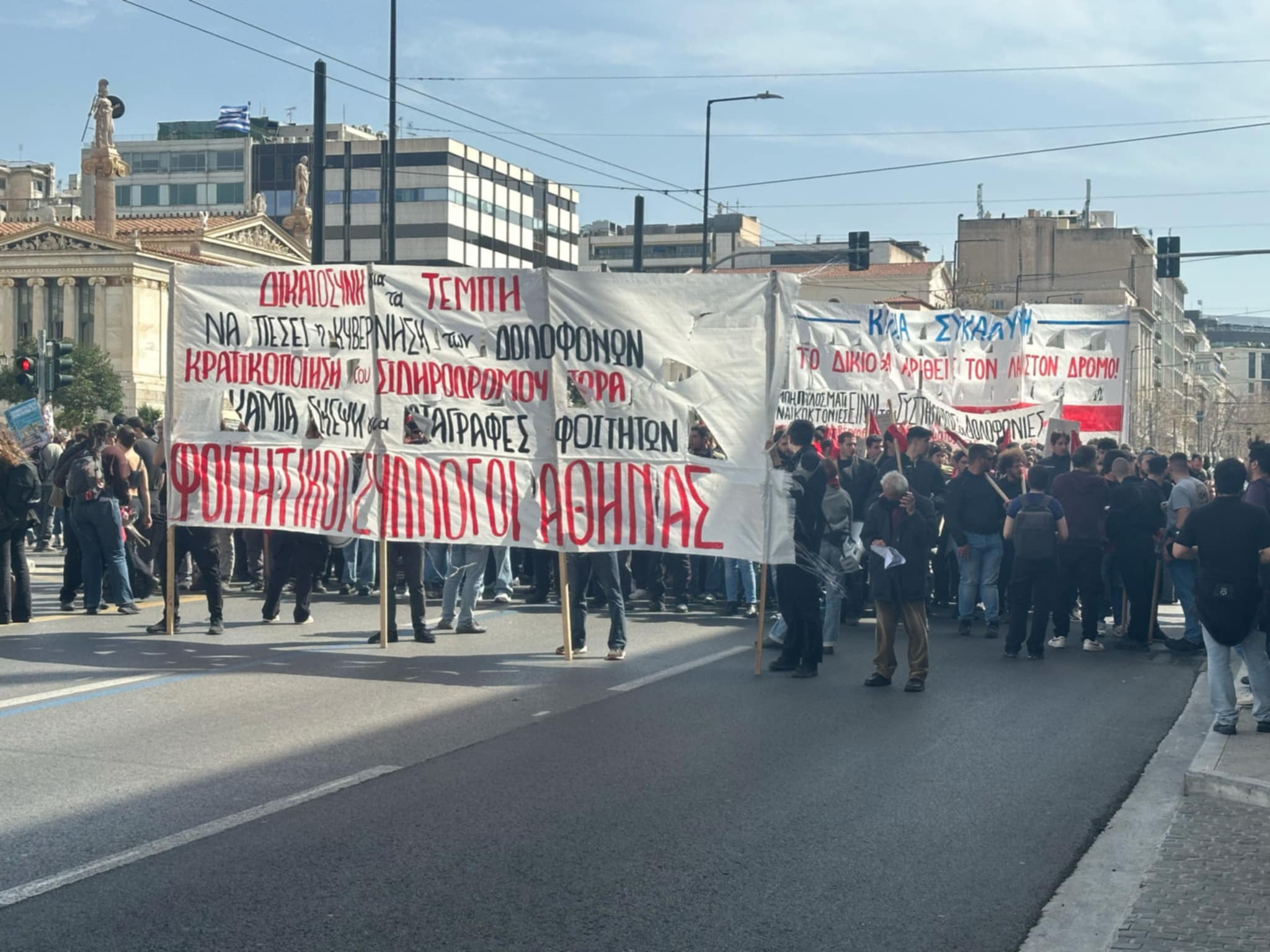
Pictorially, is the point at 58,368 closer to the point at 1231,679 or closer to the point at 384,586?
the point at 384,586

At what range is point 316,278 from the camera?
12.2 m

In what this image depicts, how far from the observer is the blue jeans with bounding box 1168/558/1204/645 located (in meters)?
13.1

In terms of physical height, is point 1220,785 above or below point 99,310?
below

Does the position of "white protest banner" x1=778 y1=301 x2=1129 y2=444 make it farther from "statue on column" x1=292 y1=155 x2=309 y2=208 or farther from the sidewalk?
"statue on column" x1=292 y1=155 x2=309 y2=208

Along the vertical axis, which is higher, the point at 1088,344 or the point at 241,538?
the point at 1088,344

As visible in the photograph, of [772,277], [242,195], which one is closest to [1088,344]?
[772,277]

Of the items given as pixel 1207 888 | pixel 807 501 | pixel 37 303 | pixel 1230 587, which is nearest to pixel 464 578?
pixel 807 501

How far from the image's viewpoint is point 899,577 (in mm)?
10578

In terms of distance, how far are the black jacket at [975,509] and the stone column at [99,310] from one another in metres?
51.9

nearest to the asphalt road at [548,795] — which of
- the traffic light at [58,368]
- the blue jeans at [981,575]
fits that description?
the blue jeans at [981,575]

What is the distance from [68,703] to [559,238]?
9986cm

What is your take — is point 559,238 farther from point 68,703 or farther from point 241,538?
point 68,703

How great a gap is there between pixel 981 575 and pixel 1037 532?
5.29 ft

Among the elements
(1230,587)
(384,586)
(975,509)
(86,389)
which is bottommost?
(384,586)
